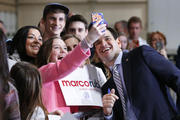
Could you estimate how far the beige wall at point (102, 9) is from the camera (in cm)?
764

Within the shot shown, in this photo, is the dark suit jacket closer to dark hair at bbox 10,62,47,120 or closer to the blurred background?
dark hair at bbox 10,62,47,120

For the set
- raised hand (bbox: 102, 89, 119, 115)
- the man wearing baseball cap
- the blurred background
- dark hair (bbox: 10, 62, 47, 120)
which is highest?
the blurred background

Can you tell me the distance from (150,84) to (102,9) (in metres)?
5.98

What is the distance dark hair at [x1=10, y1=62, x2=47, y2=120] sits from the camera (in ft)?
5.13

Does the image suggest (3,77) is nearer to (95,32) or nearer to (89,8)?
(95,32)

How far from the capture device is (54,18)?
275 centimetres

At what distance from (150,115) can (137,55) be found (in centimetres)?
35

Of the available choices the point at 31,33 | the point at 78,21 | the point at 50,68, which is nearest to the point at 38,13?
the point at 78,21

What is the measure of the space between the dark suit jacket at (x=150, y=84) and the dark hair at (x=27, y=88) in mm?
583

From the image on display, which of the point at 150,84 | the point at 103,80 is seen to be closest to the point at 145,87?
the point at 150,84

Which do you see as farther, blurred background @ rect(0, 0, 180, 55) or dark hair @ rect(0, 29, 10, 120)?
blurred background @ rect(0, 0, 180, 55)

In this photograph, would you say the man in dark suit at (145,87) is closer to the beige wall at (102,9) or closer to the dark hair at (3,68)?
the dark hair at (3,68)

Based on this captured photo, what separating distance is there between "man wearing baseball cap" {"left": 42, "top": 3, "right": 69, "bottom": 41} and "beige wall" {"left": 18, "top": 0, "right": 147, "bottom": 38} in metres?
4.88

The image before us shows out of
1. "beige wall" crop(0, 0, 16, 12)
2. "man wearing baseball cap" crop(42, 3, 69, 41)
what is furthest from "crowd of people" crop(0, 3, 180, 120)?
"beige wall" crop(0, 0, 16, 12)
